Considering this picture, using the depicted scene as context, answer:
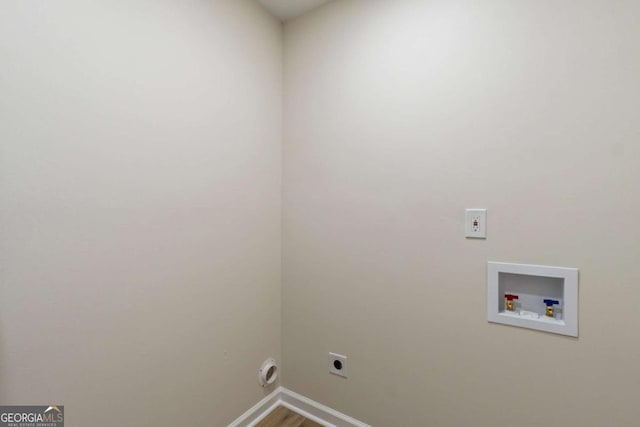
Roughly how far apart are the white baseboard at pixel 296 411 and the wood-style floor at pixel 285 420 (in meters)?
0.02

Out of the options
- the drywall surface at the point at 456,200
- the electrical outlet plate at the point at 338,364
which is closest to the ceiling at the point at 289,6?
the drywall surface at the point at 456,200

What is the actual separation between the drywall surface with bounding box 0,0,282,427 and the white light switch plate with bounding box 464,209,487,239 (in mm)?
1085

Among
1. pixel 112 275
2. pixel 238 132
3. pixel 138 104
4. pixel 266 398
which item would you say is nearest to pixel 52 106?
pixel 138 104

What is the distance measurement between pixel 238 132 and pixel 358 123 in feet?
2.14

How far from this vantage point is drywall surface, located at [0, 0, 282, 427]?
0.86 meters

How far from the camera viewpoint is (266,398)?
5.58 ft

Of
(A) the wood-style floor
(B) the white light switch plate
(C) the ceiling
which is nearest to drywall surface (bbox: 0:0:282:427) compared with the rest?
(C) the ceiling

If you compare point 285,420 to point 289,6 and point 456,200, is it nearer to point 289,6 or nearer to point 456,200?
point 456,200

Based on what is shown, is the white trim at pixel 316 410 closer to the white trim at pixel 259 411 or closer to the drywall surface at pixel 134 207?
the white trim at pixel 259 411

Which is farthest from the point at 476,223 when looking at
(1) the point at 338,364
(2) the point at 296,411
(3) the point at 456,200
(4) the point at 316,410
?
(2) the point at 296,411

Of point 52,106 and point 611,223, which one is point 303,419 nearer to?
point 611,223

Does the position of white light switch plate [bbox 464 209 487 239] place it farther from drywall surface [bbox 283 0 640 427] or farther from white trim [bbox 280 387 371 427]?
white trim [bbox 280 387 371 427]

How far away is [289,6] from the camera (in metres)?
1.62

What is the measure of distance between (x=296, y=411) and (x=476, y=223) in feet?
4.96
